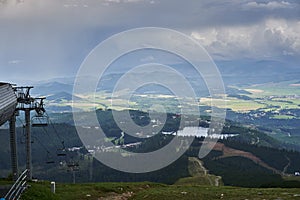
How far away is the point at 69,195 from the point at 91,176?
157154 mm

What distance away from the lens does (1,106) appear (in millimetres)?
32562

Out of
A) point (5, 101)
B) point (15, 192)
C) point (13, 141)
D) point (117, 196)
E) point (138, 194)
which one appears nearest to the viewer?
point (15, 192)

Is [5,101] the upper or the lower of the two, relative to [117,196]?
upper

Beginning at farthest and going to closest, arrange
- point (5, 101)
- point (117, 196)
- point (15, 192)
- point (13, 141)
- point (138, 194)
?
point (13, 141), point (138, 194), point (117, 196), point (5, 101), point (15, 192)

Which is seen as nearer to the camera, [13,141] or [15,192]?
[15,192]

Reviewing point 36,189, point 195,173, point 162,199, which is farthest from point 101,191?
point 195,173

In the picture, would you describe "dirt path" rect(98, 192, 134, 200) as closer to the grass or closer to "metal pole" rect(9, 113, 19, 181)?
the grass

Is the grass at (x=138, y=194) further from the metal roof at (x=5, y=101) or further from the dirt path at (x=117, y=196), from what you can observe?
the metal roof at (x=5, y=101)

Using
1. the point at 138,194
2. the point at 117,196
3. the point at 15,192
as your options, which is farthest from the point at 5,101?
the point at 138,194

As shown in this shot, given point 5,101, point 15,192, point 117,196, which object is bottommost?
point 117,196

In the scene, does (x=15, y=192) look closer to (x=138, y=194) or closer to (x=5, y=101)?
(x=5, y=101)

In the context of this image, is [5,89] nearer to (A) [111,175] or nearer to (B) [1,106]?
(B) [1,106]

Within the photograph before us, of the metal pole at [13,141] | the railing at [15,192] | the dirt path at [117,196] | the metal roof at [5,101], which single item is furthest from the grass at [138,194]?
the metal roof at [5,101]

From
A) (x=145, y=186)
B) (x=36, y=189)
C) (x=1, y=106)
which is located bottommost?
(x=145, y=186)
